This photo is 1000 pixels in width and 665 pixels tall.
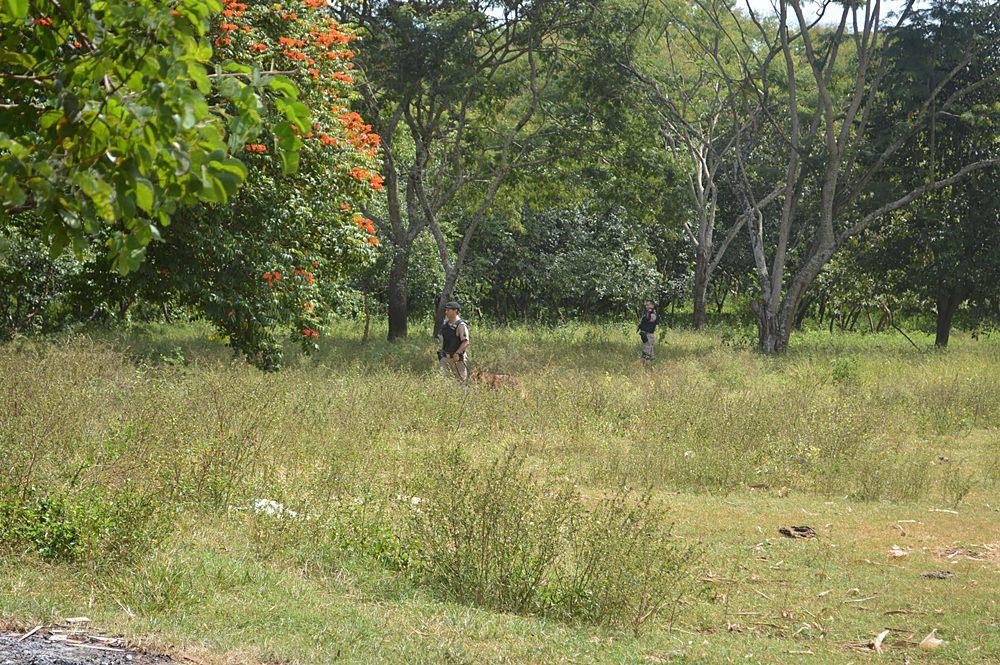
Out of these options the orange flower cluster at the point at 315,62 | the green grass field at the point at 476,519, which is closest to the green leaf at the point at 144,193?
the green grass field at the point at 476,519

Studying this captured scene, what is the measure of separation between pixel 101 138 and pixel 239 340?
10.4 metres

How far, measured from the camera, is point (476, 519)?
656 centimetres

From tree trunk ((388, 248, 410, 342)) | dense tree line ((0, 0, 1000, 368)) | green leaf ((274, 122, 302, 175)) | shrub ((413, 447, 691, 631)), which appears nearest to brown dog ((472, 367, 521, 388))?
dense tree line ((0, 0, 1000, 368))

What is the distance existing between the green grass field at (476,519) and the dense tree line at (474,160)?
1.67 m

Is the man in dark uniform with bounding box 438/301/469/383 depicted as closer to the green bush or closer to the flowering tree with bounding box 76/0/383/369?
the flowering tree with bounding box 76/0/383/369

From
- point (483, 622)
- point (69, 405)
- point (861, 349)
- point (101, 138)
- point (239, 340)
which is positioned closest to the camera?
point (101, 138)

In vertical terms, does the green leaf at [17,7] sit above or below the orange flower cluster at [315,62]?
below

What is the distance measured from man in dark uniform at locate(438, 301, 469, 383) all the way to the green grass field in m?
1.11

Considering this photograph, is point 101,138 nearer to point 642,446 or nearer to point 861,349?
point 642,446

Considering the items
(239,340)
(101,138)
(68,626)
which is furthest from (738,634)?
(239,340)

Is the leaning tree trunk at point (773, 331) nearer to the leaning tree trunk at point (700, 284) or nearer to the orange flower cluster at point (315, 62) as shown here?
the leaning tree trunk at point (700, 284)

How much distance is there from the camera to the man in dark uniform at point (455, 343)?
14367 millimetres

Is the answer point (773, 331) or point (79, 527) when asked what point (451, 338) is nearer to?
point (79, 527)

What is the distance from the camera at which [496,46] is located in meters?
22.5
